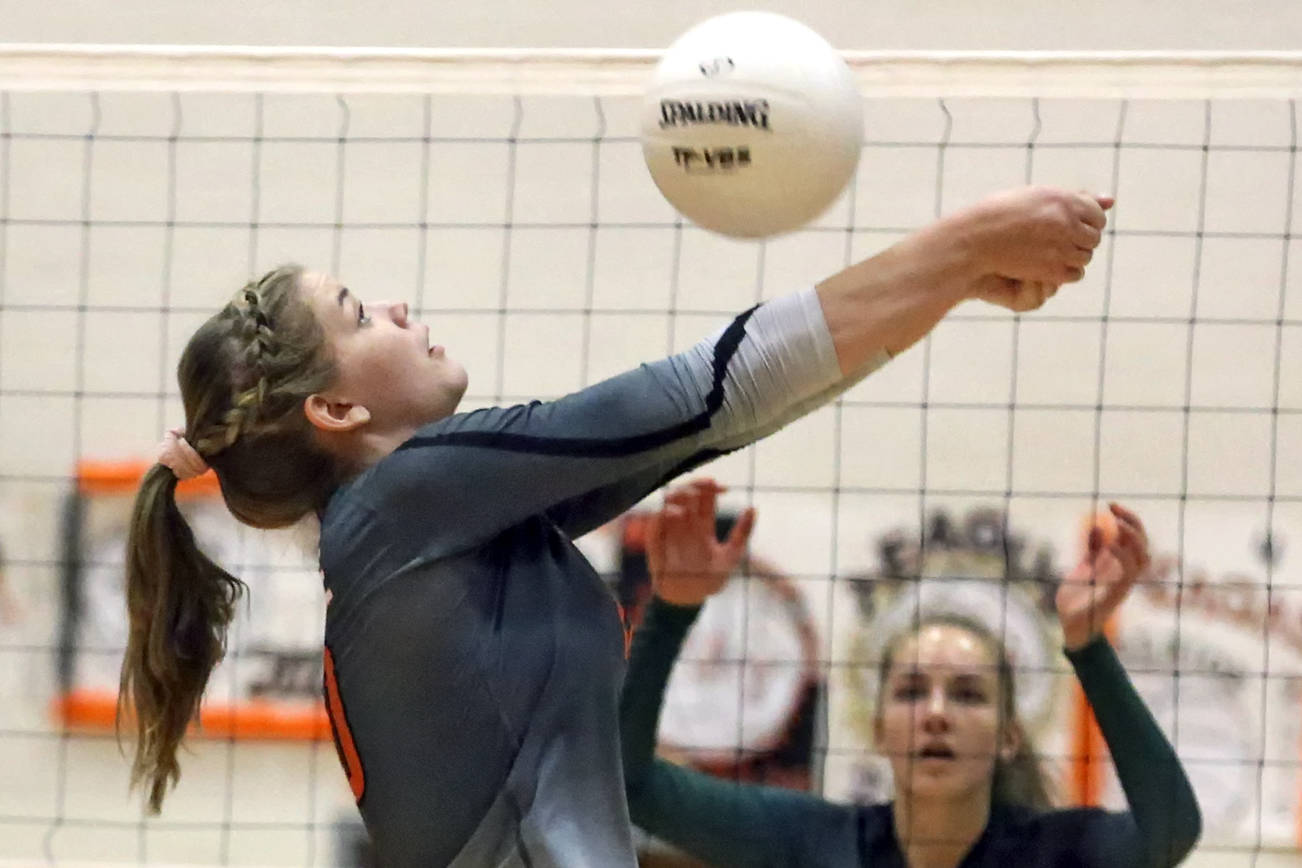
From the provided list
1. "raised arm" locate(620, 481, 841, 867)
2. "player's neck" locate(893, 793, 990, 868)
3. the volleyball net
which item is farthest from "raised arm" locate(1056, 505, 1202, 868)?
the volleyball net

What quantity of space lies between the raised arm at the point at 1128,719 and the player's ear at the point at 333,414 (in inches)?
54.1

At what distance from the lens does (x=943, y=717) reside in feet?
9.97

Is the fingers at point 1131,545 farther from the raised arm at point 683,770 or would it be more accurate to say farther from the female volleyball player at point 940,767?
the raised arm at point 683,770

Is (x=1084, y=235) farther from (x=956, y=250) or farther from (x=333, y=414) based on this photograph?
(x=333, y=414)

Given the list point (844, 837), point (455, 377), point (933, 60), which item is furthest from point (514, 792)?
point (933, 60)

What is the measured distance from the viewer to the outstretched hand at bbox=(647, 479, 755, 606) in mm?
2588

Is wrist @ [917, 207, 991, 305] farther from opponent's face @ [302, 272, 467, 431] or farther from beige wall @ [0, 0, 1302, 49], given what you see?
beige wall @ [0, 0, 1302, 49]

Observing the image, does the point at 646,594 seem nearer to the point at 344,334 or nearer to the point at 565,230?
the point at 565,230

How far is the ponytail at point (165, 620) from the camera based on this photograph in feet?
6.12

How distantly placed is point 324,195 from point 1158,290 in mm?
1918

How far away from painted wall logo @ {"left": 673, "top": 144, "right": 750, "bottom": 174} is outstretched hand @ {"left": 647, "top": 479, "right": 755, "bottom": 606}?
2.80 feet

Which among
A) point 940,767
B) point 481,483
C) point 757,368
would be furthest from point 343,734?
point 940,767

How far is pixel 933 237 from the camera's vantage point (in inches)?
59.6

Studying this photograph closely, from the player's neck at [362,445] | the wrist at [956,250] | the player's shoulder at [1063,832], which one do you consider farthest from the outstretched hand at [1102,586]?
the player's neck at [362,445]
